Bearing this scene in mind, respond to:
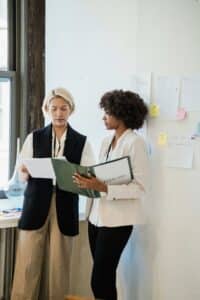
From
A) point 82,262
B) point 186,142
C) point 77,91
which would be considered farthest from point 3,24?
point 82,262

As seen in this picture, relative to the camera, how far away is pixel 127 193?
2.25m

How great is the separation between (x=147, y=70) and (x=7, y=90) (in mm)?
1058

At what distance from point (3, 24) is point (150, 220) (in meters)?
1.69

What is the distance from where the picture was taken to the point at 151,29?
2465mm

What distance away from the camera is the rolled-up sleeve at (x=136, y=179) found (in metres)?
2.24

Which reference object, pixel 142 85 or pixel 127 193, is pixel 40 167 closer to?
pixel 127 193

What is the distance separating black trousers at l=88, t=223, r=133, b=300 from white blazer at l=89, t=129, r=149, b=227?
55 mm

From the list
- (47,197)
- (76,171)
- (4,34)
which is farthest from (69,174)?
(4,34)

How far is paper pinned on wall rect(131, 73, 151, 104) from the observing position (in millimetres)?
2482

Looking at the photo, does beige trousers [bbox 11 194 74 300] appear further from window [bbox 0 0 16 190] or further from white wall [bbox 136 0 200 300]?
window [bbox 0 0 16 190]

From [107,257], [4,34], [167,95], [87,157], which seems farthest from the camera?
[4,34]

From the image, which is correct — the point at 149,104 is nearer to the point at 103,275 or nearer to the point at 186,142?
the point at 186,142

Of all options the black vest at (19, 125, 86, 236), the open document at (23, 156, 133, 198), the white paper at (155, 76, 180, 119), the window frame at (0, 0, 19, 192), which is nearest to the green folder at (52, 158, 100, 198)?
the open document at (23, 156, 133, 198)

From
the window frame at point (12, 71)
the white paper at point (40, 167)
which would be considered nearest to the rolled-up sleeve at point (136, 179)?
the white paper at point (40, 167)
